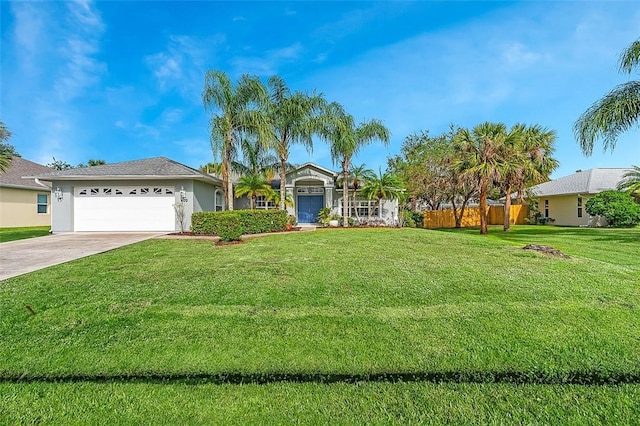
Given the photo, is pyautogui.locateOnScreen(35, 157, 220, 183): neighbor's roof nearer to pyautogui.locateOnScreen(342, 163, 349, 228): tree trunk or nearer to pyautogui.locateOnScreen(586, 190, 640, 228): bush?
pyautogui.locateOnScreen(342, 163, 349, 228): tree trunk

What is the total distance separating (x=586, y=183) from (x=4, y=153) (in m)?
38.0

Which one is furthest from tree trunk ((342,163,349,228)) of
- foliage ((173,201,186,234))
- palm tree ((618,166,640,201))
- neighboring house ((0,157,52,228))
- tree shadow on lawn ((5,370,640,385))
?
palm tree ((618,166,640,201))

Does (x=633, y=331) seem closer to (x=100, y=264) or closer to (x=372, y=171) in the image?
(x=100, y=264)

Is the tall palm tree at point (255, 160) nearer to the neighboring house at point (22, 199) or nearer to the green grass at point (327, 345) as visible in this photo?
the green grass at point (327, 345)

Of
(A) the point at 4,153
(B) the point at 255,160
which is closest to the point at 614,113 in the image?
(B) the point at 255,160

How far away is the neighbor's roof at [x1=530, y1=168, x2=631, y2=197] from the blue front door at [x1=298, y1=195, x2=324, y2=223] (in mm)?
19497

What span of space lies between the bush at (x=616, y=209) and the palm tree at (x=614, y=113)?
10.3m

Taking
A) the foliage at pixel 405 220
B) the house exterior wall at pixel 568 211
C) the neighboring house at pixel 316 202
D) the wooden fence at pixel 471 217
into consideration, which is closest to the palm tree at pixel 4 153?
the neighboring house at pixel 316 202

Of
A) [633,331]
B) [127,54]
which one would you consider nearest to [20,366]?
[633,331]

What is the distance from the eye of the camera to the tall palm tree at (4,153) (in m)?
13.8

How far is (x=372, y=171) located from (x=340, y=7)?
31.4 ft

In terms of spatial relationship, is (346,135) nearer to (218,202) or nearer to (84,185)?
(218,202)

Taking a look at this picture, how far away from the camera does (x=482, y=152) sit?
16375 millimetres

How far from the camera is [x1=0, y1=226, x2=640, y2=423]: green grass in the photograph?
8.34 ft
